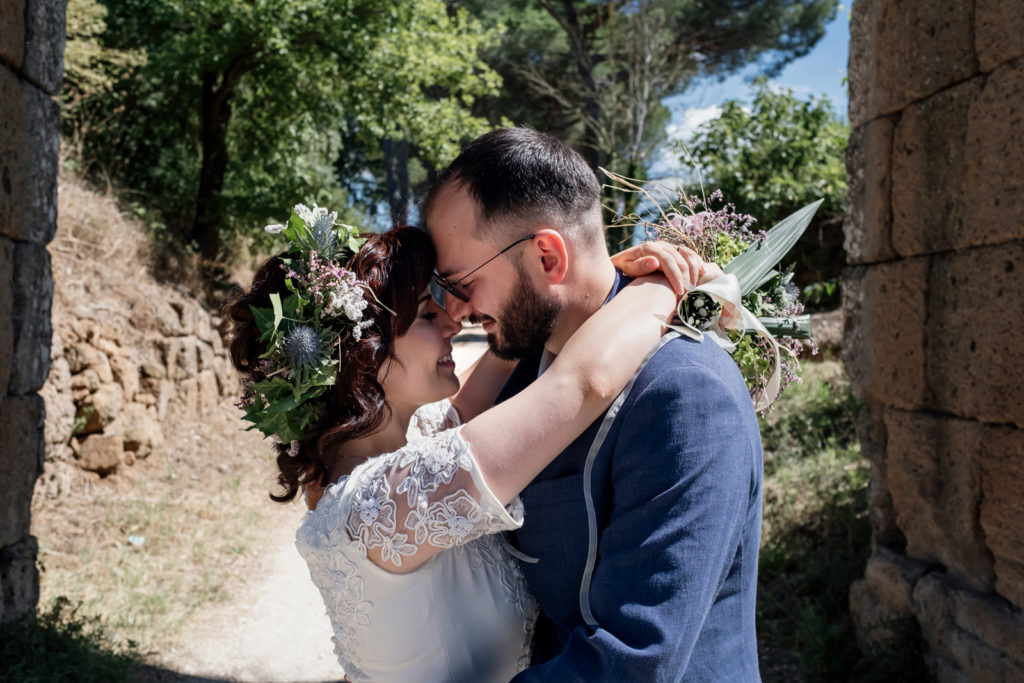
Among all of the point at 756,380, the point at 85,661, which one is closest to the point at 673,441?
the point at 756,380

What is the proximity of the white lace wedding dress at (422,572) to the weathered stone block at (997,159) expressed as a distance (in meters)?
2.48

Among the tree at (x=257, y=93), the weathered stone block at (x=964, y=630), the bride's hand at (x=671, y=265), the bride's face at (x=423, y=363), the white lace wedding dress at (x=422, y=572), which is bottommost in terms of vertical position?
the weathered stone block at (x=964, y=630)

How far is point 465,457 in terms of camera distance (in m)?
1.61

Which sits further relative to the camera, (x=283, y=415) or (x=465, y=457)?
(x=283, y=415)

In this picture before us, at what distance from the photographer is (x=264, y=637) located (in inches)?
211

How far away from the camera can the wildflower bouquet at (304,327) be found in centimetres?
194

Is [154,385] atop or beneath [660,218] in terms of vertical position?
beneath

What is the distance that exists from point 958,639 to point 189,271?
9606 mm

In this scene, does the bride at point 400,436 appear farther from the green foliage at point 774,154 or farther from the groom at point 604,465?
the green foliage at point 774,154

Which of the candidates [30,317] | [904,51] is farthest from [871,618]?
[30,317]

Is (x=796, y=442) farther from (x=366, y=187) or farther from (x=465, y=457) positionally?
(x=366, y=187)

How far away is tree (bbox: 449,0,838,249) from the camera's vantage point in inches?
664

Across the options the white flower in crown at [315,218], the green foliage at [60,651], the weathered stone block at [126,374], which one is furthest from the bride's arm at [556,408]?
the weathered stone block at [126,374]

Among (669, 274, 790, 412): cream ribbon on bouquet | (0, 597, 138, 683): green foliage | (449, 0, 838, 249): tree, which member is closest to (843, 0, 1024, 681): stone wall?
(669, 274, 790, 412): cream ribbon on bouquet
